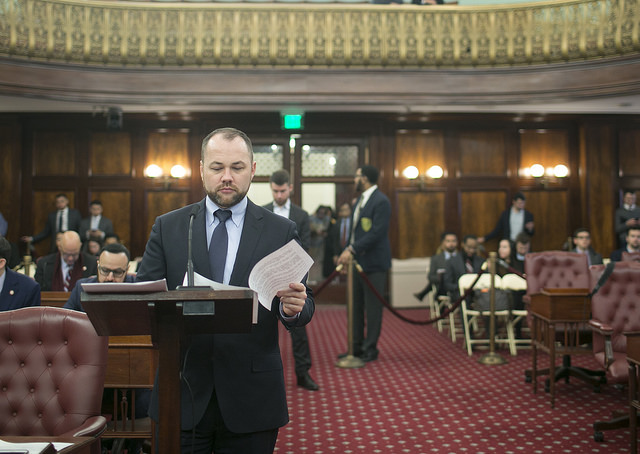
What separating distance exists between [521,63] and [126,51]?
568 cm

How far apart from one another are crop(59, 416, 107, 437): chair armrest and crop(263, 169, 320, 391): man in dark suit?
2867 mm

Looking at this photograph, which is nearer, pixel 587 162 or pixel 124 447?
pixel 124 447

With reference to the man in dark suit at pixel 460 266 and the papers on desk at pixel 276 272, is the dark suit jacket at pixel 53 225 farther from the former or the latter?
the papers on desk at pixel 276 272

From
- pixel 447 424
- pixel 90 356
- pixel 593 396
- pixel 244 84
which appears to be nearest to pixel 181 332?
pixel 90 356

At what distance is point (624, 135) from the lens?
36.8ft

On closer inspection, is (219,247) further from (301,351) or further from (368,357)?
(368,357)

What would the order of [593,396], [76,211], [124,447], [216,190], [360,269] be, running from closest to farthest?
[216,190] < [124,447] < [593,396] < [360,269] < [76,211]

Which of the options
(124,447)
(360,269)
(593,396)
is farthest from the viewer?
(360,269)

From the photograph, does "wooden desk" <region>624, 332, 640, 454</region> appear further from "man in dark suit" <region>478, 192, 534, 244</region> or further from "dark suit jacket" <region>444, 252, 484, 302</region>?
"man in dark suit" <region>478, 192, 534, 244</region>

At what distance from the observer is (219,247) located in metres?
1.98

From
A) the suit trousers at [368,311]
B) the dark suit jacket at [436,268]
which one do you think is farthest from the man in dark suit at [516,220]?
the suit trousers at [368,311]

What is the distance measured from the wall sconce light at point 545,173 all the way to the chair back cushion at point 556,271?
5.30m

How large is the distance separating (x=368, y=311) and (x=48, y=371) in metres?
4.26

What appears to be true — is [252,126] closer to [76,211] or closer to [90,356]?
[76,211]
